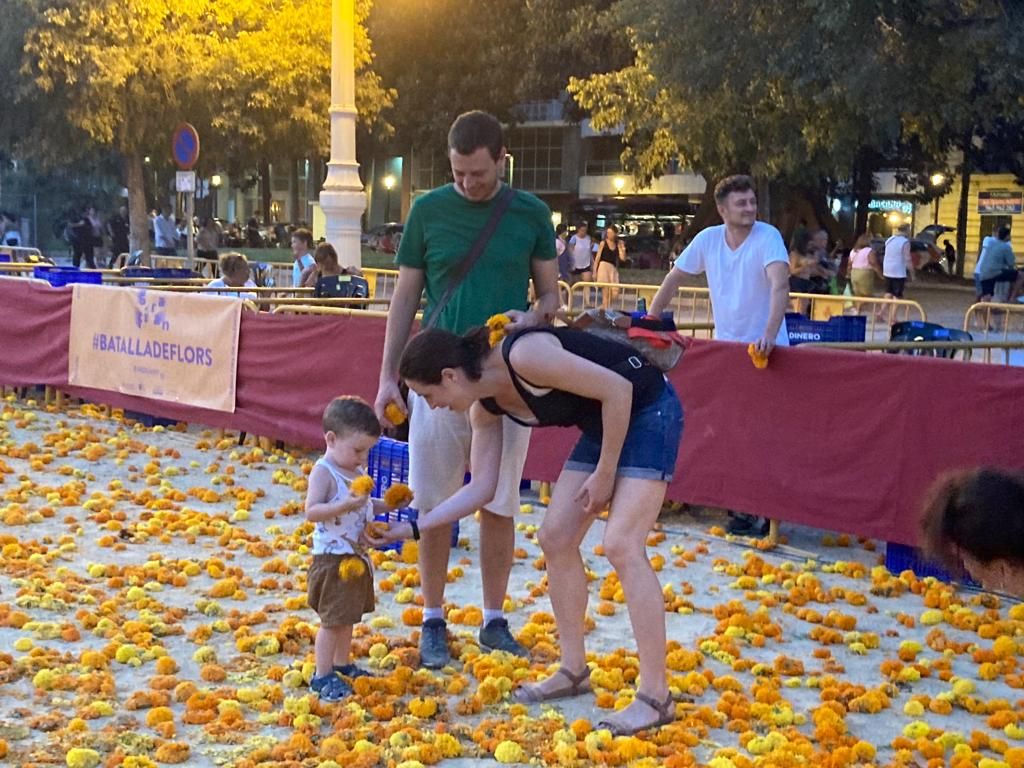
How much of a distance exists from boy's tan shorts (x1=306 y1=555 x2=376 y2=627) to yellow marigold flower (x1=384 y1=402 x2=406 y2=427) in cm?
57

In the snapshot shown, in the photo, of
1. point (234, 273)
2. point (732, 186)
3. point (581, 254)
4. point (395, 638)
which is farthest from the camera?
point (581, 254)

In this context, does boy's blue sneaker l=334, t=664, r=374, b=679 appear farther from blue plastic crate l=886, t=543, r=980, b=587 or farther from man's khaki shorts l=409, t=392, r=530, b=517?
blue plastic crate l=886, t=543, r=980, b=587

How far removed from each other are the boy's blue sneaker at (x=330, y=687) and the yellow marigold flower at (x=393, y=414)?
101 centimetres

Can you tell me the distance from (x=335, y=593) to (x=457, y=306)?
1.28m

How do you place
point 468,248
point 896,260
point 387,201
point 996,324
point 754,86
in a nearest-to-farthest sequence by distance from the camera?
point 468,248 → point 996,324 → point 896,260 → point 754,86 → point 387,201

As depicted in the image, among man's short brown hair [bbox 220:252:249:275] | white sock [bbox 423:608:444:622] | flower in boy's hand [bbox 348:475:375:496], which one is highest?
man's short brown hair [bbox 220:252:249:275]

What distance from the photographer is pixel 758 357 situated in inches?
289

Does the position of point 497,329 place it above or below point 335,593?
above

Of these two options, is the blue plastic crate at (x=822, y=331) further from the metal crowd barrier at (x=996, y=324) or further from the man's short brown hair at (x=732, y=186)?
the man's short brown hair at (x=732, y=186)

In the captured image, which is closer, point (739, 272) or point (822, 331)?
point (739, 272)

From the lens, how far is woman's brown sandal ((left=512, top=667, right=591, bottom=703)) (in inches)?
197

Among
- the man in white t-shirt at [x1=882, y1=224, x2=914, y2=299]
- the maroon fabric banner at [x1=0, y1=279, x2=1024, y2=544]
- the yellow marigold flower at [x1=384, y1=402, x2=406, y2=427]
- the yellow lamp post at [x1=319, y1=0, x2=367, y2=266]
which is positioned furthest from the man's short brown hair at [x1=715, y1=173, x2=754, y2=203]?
the man in white t-shirt at [x1=882, y1=224, x2=914, y2=299]

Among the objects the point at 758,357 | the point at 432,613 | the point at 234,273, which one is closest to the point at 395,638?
the point at 432,613

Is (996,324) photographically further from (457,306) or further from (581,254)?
(581,254)
